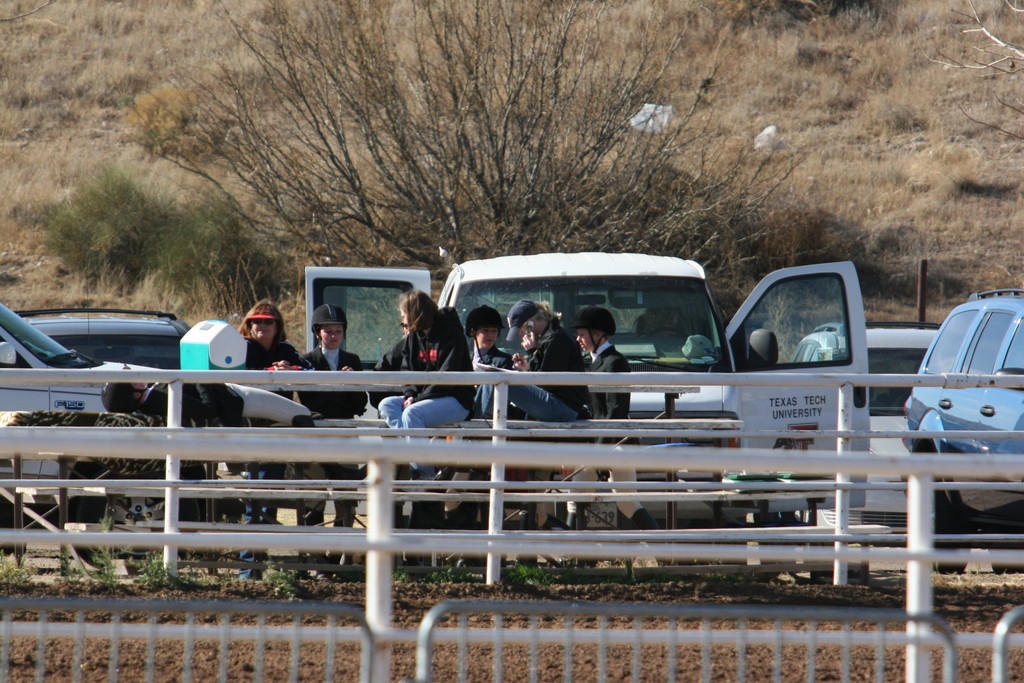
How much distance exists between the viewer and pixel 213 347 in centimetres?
702

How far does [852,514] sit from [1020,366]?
5.46 feet

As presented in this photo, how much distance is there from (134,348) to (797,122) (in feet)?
81.2

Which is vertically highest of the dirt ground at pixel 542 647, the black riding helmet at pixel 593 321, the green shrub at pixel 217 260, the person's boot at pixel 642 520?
the green shrub at pixel 217 260

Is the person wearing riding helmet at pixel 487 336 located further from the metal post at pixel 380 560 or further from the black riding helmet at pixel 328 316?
the metal post at pixel 380 560

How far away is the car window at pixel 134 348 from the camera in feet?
33.1

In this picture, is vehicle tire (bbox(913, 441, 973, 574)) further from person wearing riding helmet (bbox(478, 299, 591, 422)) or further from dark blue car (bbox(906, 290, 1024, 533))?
person wearing riding helmet (bbox(478, 299, 591, 422))

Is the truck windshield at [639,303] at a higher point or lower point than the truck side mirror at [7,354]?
higher

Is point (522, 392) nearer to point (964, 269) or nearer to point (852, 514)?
point (852, 514)

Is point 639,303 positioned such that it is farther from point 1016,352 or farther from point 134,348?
point 134,348

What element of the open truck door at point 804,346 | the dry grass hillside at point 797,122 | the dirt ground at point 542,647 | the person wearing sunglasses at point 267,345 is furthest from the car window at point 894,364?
the dry grass hillside at point 797,122

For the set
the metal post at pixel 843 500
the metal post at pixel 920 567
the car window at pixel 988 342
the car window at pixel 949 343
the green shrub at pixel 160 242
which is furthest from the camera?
the green shrub at pixel 160 242

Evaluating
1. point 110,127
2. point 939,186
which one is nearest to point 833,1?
point 939,186

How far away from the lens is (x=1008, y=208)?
27.2 metres

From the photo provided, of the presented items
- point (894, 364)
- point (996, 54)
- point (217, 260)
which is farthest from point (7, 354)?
point (217, 260)
